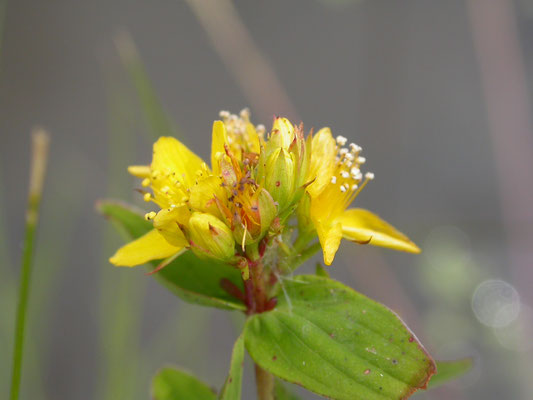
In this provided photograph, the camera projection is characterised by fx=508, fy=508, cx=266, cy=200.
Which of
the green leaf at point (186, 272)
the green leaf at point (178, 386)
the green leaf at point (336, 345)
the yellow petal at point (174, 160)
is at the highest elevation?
the yellow petal at point (174, 160)

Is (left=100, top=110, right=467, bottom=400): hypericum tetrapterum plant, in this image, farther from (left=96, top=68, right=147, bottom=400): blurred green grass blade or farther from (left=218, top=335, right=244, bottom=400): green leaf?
(left=96, top=68, right=147, bottom=400): blurred green grass blade

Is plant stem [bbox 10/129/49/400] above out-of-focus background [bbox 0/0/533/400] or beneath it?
beneath

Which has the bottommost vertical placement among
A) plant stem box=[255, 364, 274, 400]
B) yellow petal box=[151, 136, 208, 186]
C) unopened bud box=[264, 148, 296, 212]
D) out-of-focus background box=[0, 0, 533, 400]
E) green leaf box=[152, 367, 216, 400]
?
green leaf box=[152, 367, 216, 400]

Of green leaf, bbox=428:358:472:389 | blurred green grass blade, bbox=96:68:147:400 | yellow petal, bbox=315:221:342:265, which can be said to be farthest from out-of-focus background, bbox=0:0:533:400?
yellow petal, bbox=315:221:342:265

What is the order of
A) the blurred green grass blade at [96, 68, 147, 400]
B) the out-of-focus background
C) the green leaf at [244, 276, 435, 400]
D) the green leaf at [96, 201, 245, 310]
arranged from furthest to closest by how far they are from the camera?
1. the out-of-focus background
2. the blurred green grass blade at [96, 68, 147, 400]
3. the green leaf at [96, 201, 245, 310]
4. the green leaf at [244, 276, 435, 400]

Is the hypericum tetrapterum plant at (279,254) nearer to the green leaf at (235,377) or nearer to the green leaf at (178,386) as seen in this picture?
the green leaf at (235,377)

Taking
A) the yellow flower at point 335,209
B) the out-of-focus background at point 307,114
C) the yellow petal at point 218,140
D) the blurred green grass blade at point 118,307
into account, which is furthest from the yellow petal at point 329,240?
the out-of-focus background at point 307,114

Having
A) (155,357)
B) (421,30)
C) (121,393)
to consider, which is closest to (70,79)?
(155,357)
